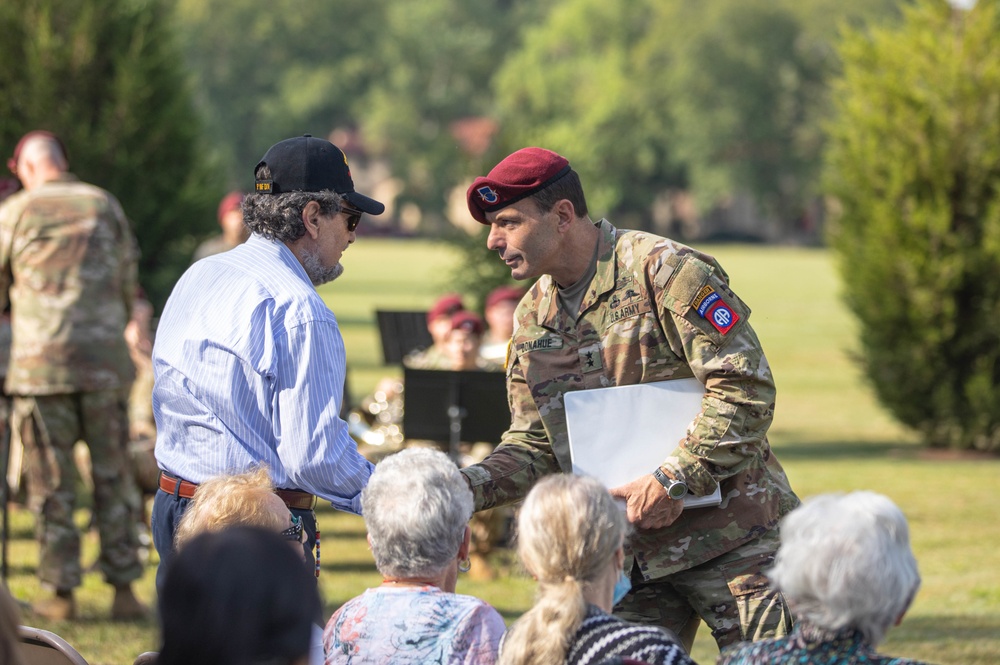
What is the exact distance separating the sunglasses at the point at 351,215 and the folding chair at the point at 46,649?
1.40 meters

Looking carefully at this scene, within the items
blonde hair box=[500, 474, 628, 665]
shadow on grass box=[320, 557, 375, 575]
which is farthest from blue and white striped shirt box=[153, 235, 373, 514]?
shadow on grass box=[320, 557, 375, 575]

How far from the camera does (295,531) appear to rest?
369 centimetres

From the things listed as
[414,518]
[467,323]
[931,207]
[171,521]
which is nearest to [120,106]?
[467,323]

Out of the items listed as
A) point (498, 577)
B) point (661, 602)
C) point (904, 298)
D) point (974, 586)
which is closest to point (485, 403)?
point (498, 577)

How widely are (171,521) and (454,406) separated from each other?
4.35 meters

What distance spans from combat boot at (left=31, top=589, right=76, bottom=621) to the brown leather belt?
11.4ft

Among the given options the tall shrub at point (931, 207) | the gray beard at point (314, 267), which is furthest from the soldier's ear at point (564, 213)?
the tall shrub at point (931, 207)

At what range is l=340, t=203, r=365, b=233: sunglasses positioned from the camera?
3.92 metres

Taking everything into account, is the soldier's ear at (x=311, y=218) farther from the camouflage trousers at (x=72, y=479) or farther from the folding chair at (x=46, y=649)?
the camouflage trousers at (x=72, y=479)

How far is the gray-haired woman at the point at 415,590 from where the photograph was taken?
3.19 meters

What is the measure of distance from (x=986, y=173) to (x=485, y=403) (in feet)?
27.9

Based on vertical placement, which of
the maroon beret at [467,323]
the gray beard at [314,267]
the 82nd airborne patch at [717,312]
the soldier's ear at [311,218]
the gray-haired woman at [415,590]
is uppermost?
the soldier's ear at [311,218]

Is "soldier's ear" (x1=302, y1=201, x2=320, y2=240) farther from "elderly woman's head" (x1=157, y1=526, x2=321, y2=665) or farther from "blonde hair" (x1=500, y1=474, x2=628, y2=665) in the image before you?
"elderly woman's head" (x1=157, y1=526, x2=321, y2=665)

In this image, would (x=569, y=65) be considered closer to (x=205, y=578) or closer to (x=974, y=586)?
(x=974, y=586)
